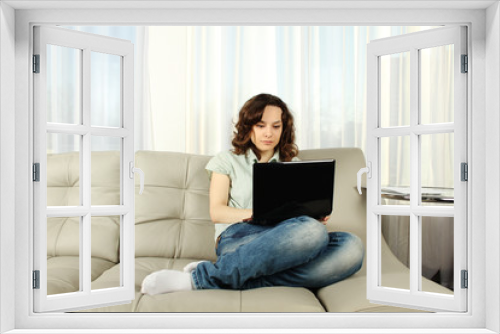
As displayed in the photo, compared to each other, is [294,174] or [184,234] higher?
[294,174]

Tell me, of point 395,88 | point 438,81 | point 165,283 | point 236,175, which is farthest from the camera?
point 395,88

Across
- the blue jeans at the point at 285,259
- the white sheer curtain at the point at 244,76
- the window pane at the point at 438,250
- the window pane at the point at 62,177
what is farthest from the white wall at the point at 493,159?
the window pane at the point at 62,177

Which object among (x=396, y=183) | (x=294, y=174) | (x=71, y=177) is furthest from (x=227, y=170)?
(x=396, y=183)

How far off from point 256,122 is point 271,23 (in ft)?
4.44

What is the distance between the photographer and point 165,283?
2488 mm

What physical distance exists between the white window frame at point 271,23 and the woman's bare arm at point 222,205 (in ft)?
3.90

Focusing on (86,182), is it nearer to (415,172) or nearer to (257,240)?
(257,240)

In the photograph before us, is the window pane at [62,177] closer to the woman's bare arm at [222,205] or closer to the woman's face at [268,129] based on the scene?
the woman's bare arm at [222,205]

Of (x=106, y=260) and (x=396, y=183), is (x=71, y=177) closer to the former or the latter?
(x=106, y=260)

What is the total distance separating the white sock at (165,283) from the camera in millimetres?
2463

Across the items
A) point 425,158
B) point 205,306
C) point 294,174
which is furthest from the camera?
point 425,158

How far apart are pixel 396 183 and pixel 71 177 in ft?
7.72

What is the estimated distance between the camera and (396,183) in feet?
12.2

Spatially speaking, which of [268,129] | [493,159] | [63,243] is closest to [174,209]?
[63,243]
